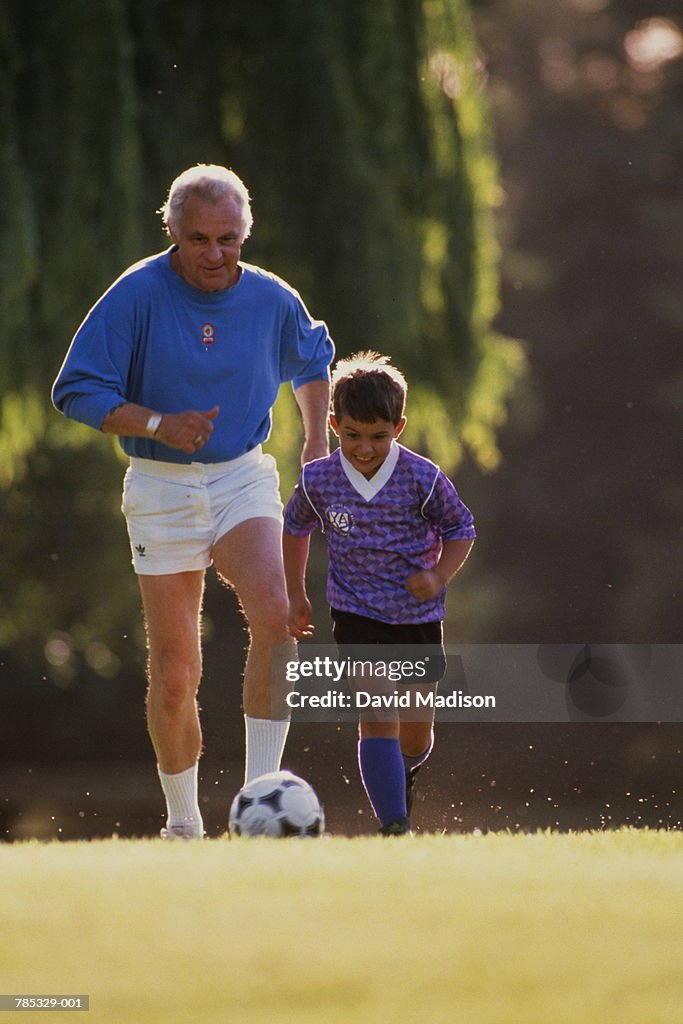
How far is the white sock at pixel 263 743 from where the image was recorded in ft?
17.1

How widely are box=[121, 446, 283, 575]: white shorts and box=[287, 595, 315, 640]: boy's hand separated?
291 millimetres

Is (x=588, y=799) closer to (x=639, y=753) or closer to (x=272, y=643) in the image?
(x=639, y=753)

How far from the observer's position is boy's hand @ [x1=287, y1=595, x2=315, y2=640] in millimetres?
5035

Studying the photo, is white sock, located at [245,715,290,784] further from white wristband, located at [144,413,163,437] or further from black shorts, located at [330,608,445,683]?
white wristband, located at [144,413,163,437]

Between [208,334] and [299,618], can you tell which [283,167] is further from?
[299,618]

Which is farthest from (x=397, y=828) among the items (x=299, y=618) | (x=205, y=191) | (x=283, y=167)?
(x=283, y=167)

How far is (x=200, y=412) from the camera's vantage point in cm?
491

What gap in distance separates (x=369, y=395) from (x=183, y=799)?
54.4 inches

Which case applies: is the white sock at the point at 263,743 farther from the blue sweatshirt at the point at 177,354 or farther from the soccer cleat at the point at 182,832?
the blue sweatshirt at the point at 177,354

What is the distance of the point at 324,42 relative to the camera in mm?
9234

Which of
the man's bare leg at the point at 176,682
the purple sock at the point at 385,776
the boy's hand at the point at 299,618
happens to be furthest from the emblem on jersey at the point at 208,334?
the purple sock at the point at 385,776

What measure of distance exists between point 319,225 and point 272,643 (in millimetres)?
4754

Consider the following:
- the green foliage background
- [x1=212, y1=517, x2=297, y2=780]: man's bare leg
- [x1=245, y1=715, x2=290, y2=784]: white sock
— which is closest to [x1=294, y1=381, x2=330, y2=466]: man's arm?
[x1=212, y1=517, x2=297, y2=780]: man's bare leg

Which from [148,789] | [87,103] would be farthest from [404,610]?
[148,789]
